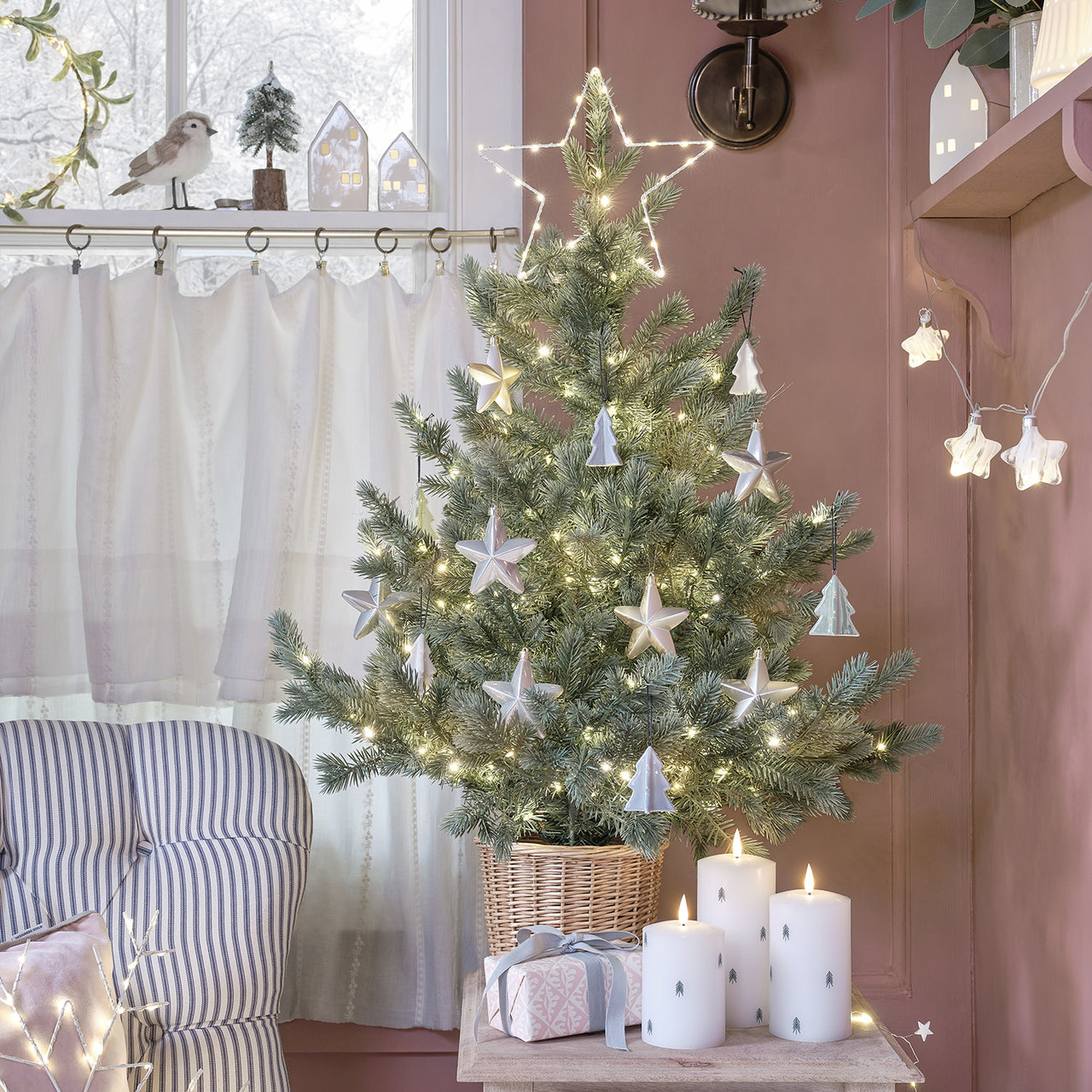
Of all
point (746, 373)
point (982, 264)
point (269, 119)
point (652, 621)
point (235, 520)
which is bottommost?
point (652, 621)

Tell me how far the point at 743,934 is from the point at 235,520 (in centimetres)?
103

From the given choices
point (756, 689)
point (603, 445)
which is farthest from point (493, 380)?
point (756, 689)

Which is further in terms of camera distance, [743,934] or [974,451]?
[974,451]

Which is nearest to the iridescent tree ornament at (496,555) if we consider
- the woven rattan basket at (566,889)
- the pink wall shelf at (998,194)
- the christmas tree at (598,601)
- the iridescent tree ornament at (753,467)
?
the christmas tree at (598,601)

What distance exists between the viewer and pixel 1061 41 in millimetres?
1227

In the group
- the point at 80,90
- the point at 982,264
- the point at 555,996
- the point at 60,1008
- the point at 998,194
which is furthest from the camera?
the point at 80,90

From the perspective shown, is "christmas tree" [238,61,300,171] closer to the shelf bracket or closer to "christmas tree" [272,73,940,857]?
"christmas tree" [272,73,940,857]

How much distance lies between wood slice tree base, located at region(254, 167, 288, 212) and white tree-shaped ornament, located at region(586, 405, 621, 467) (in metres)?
0.90

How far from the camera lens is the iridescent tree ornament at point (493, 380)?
4.24 ft

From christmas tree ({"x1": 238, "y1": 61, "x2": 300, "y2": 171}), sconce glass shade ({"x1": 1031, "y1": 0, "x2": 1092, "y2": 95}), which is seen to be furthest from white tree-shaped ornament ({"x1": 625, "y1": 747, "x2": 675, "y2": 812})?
christmas tree ({"x1": 238, "y1": 61, "x2": 300, "y2": 171})

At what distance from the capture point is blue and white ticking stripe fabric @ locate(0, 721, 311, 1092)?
137cm

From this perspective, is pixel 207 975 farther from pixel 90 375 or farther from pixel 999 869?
pixel 999 869

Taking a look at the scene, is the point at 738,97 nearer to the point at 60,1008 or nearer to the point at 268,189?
the point at 268,189

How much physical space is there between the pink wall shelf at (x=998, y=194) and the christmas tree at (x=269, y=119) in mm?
1018
